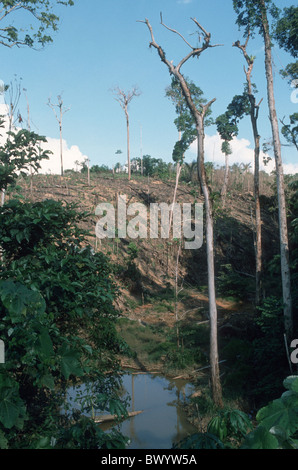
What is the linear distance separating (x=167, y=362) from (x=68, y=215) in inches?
321

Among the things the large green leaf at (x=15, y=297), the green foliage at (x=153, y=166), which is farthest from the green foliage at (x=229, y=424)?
the green foliage at (x=153, y=166)

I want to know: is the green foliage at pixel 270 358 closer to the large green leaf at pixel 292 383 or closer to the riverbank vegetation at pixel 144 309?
the riverbank vegetation at pixel 144 309

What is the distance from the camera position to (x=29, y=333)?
2691mm

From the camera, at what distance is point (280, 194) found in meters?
10.2

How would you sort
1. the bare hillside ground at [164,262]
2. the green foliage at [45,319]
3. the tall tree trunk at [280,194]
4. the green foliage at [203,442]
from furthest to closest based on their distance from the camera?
the bare hillside ground at [164,262] → the tall tree trunk at [280,194] → the green foliage at [45,319] → the green foliage at [203,442]

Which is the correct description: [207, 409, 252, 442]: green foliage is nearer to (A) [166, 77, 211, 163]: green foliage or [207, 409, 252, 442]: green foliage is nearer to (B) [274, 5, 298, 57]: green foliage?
(B) [274, 5, 298, 57]: green foliage

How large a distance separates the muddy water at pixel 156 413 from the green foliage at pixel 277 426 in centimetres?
644

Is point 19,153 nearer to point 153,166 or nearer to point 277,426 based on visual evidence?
point 277,426

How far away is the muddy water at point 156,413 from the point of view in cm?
779

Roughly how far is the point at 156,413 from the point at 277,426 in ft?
27.4

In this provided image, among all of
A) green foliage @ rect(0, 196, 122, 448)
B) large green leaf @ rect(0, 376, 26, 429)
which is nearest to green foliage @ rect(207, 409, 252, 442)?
green foliage @ rect(0, 196, 122, 448)

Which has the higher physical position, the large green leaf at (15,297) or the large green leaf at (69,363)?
the large green leaf at (15,297)

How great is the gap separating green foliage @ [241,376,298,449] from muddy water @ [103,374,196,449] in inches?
254

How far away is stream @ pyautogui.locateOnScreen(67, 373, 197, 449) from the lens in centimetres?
779
